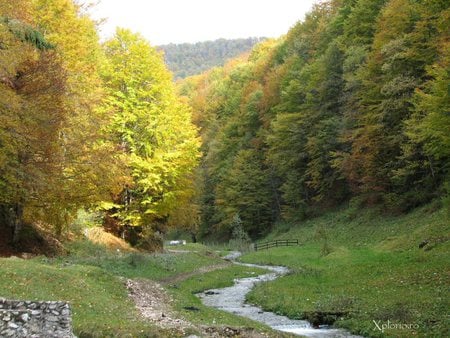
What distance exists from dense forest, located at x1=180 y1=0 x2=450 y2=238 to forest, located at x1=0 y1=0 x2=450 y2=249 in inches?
8.8

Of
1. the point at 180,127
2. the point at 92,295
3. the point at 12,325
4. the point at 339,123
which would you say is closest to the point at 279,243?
the point at 339,123

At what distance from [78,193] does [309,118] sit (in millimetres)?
40202

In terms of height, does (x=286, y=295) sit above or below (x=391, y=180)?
below

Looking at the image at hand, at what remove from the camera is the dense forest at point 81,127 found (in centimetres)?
2150

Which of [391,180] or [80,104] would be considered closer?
[80,104]

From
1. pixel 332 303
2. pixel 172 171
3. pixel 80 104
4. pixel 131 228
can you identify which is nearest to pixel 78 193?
pixel 80 104

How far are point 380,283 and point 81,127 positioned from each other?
58.0 ft

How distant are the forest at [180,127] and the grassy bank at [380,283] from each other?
3.74 m

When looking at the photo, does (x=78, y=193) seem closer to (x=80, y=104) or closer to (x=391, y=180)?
(x=80, y=104)

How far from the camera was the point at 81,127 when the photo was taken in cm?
2659

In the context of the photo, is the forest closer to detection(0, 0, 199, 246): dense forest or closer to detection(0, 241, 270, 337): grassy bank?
detection(0, 0, 199, 246): dense forest

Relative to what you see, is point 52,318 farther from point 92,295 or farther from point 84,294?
point 92,295

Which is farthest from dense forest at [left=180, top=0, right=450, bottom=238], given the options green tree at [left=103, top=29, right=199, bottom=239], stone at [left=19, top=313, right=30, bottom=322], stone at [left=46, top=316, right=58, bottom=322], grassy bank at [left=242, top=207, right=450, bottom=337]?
stone at [left=19, top=313, right=30, bottom=322]

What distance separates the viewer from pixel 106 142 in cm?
3030
